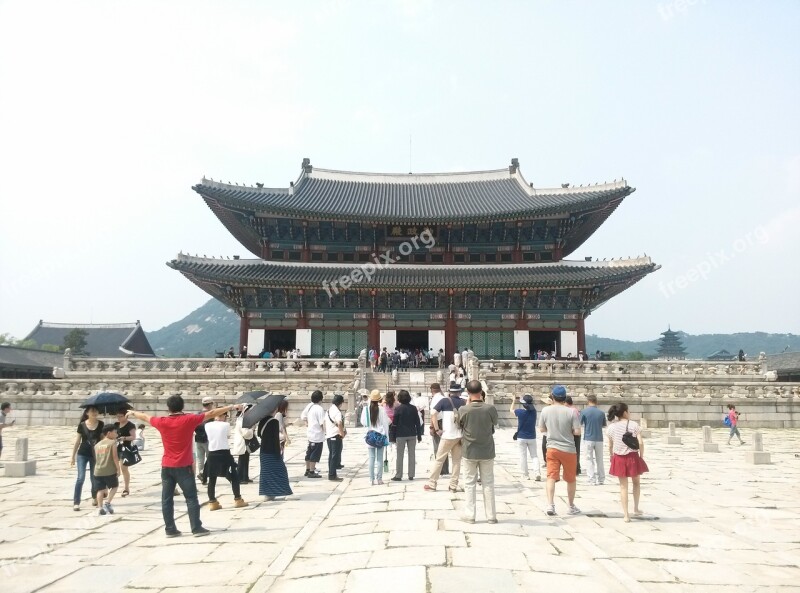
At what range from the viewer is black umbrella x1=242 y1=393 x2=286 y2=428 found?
28.4 ft

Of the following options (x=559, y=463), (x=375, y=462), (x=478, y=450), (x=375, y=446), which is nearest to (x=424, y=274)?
(x=375, y=462)

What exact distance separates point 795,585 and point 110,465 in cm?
880

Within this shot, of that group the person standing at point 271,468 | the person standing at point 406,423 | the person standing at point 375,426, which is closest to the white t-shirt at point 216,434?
the person standing at point 271,468

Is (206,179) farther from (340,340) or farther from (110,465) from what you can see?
(110,465)

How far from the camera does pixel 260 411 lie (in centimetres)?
872

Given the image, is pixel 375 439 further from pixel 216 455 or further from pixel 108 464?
pixel 108 464

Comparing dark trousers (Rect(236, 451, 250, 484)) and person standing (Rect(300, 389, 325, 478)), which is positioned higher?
person standing (Rect(300, 389, 325, 478))

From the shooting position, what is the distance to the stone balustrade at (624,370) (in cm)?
2373

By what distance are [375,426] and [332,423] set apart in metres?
0.99

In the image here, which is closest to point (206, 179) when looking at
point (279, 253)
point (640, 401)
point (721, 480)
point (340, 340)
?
point (279, 253)

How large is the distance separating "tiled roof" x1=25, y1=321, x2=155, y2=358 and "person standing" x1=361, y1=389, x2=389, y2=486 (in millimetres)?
49156

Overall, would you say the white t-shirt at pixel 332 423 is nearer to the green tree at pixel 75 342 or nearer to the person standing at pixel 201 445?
the person standing at pixel 201 445

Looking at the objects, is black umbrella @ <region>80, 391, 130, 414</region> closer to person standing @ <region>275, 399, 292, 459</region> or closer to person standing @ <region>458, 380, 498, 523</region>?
person standing @ <region>275, 399, 292, 459</region>

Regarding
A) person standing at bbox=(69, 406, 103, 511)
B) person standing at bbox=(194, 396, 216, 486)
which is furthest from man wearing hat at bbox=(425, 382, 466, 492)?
person standing at bbox=(69, 406, 103, 511)
